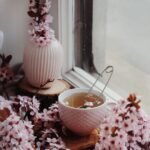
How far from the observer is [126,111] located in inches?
42.1

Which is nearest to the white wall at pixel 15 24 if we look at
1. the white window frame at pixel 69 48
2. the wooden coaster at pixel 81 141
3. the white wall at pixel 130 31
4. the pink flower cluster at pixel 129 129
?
the white window frame at pixel 69 48

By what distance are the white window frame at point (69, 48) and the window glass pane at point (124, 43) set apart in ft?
0.19

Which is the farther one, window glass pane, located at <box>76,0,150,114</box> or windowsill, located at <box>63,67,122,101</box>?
windowsill, located at <box>63,67,122,101</box>

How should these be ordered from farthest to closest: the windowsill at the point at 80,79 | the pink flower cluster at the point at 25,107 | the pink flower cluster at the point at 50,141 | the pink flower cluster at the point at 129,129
→ the windowsill at the point at 80,79, the pink flower cluster at the point at 25,107, the pink flower cluster at the point at 50,141, the pink flower cluster at the point at 129,129

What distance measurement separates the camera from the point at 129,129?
1.07 m

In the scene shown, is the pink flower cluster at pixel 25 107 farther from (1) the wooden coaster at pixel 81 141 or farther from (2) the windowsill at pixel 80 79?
(2) the windowsill at pixel 80 79

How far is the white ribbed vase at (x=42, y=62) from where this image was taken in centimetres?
147

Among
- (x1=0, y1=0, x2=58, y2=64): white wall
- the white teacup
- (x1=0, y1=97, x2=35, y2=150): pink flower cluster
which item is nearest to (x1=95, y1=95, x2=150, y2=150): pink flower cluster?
the white teacup

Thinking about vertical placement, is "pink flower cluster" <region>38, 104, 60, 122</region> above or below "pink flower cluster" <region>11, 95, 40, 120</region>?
below

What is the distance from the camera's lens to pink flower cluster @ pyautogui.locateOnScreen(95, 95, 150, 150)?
1.06m

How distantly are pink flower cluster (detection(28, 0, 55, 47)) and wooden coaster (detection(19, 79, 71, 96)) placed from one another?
0.19 metres

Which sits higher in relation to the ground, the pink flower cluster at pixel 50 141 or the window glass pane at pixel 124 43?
the window glass pane at pixel 124 43

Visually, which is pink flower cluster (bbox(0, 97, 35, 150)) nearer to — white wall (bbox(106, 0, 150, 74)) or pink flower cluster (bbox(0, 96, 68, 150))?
pink flower cluster (bbox(0, 96, 68, 150))

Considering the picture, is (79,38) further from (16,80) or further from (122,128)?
(122,128)
